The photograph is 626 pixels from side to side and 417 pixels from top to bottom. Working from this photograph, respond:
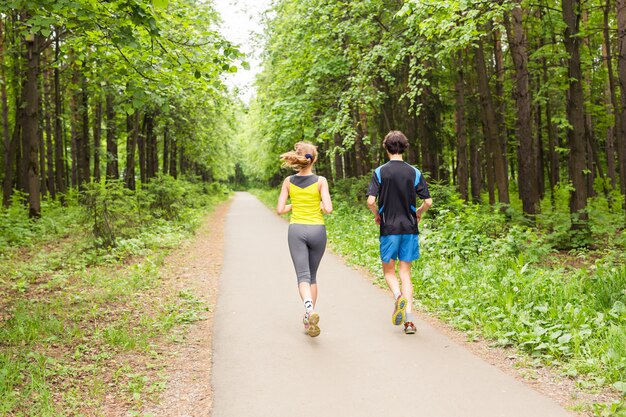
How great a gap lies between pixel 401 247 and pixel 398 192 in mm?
668

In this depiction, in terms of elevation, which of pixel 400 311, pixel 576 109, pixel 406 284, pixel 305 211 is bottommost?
pixel 400 311

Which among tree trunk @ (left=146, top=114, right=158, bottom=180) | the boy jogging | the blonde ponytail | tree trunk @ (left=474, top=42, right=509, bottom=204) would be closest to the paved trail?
the boy jogging

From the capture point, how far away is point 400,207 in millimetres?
5703

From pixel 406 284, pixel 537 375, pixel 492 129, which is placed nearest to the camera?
pixel 537 375

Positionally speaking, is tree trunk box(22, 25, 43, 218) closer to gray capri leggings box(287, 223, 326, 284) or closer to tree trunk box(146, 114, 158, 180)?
tree trunk box(146, 114, 158, 180)

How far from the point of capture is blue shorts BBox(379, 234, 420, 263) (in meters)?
5.73

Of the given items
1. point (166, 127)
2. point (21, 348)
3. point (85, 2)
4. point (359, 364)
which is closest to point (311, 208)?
point (359, 364)

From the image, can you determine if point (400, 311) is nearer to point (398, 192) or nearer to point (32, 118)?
point (398, 192)

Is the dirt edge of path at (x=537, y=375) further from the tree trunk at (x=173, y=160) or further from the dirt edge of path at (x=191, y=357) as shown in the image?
the tree trunk at (x=173, y=160)

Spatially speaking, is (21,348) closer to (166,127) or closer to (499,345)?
(499,345)

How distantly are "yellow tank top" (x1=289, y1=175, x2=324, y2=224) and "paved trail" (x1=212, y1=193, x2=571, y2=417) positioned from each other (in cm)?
143

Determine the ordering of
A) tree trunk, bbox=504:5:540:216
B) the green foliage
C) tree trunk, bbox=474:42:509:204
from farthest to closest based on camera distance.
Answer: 1. the green foliage
2. tree trunk, bbox=474:42:509:204
3. tree trunk, bbox=504:5:540:216

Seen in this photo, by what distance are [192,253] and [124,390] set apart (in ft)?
27.3

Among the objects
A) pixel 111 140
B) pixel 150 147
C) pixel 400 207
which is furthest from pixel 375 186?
pixel 150 147
